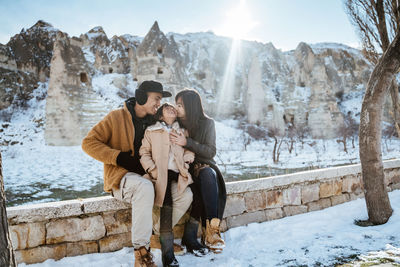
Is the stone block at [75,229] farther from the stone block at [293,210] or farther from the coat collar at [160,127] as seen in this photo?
the stone block at [293,210]

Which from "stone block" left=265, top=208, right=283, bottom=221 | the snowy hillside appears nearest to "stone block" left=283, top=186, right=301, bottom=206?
"stone block" left=265, top=208, right=283, bottom=221

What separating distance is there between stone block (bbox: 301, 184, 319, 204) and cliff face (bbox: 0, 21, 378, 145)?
14.0 metres

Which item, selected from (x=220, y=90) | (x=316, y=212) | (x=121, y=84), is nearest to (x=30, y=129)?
(x=121, y=84)

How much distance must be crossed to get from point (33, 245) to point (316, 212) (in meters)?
3.31

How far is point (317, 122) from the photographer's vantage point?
77.7 feet

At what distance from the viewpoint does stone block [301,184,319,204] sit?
341 centimetres

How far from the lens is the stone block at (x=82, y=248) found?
2334 millimetres

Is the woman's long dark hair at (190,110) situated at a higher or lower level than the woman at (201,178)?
higher

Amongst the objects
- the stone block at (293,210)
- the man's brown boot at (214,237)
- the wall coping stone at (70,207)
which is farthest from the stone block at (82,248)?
the stone block at (293,210)

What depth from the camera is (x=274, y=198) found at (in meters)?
3.22

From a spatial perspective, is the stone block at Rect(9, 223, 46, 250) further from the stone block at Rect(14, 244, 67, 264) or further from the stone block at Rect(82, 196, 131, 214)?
the stone block at Rect(82, 196, 131, 214)

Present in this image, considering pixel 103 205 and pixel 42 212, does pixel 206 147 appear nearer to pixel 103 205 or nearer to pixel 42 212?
pixel 103 205

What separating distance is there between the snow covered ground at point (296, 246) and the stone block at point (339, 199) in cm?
50

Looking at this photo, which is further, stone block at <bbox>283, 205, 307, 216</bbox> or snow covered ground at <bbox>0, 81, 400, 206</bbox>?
snow covered ground at <bbox>0, 81, 400, 206</bbox>
